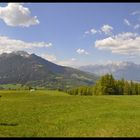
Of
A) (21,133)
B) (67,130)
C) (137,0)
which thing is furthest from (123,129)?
(137,0)

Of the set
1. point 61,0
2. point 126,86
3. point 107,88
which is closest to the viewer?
point 61,0

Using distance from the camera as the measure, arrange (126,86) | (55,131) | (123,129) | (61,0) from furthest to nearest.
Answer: (126,86)
(123,129)
(55,131)
(61,0)

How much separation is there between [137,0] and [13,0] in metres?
3.40

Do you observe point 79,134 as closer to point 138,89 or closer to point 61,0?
point 61,0

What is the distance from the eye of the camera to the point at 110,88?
137m

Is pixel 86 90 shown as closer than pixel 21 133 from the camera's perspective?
No

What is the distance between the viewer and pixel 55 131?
2316 cm

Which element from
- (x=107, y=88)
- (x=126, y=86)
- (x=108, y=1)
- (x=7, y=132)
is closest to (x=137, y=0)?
(x=108, y=1)

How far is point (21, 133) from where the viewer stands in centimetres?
2155

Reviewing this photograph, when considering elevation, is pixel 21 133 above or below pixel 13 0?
below

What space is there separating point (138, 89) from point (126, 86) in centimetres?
737

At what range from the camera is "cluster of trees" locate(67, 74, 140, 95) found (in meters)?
136

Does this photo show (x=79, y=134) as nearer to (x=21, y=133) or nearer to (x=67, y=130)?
(x=67, y=130)

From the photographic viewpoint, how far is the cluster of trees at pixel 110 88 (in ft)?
447
